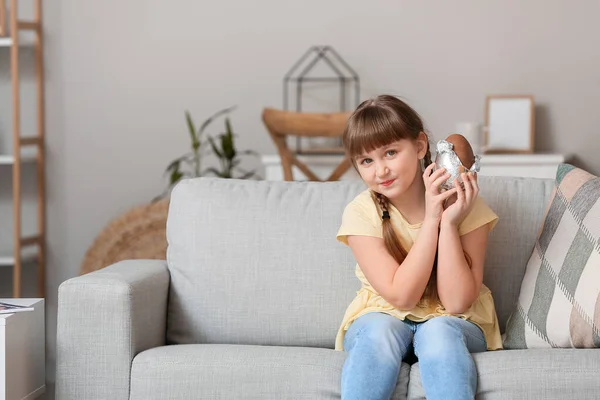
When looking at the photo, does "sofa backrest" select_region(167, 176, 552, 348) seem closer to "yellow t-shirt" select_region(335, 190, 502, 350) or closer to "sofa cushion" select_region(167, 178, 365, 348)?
"sofa cushion" select_region(167, 178, 365, 348)

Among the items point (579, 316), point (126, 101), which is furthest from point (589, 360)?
point (126, 101)

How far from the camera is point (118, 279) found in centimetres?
210

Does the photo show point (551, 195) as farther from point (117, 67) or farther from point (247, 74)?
point (117, 67)

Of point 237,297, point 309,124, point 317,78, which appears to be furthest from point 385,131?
point 317,78

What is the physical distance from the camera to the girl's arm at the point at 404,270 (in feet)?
6.37

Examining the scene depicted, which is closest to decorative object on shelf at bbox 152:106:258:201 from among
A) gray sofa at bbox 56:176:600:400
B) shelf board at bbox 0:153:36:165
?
shelf board at bbox 0:153:36:165

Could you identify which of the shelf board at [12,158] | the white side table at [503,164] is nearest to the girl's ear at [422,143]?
the white side table at [503,164]

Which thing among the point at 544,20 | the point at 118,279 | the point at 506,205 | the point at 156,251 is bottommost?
the point at 156,251

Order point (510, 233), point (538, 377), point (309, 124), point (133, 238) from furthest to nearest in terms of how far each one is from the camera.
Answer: point (133, 238) → point (309, 124) → point (510, 233) → point (538, 377)

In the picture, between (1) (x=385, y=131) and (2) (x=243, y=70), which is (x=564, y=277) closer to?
(1) (x=385, y=131)

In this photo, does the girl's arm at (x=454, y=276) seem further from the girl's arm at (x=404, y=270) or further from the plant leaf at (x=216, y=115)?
the plant leaf at (x=216, y=115)

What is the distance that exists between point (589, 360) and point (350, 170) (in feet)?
6.24

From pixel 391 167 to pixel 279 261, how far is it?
447mm

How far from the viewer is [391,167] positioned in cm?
201
